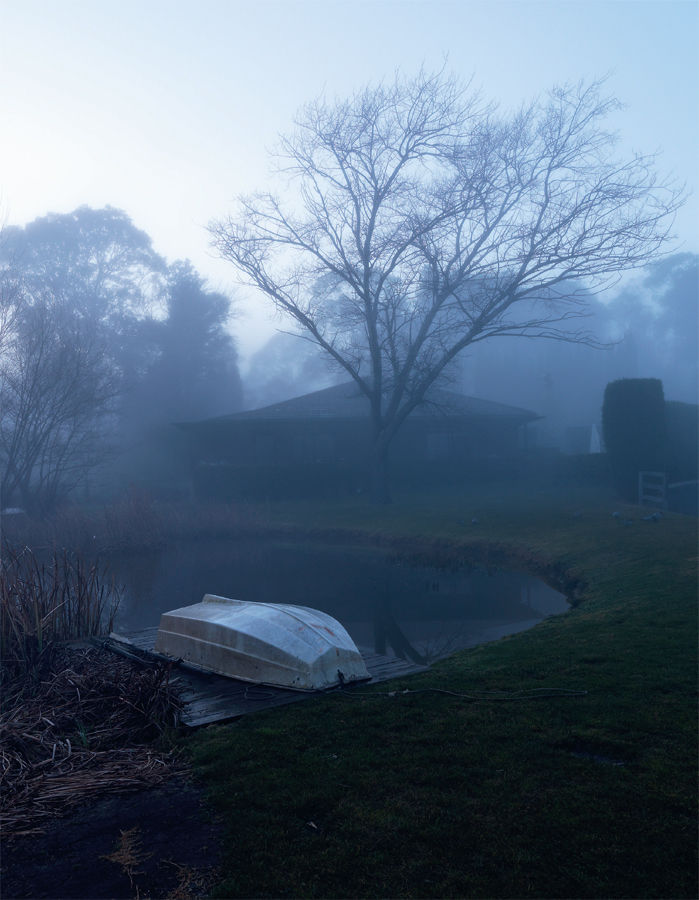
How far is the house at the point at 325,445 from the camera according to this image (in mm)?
30703

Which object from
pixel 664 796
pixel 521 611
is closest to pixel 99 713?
pixel 664 796

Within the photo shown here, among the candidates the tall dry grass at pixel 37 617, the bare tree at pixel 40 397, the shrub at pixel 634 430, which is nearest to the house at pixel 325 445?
the shrub at pixel 634 430

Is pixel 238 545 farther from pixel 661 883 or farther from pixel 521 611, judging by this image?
pixel 661 883

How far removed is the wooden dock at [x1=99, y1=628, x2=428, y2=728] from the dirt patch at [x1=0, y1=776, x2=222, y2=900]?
5.23 feet

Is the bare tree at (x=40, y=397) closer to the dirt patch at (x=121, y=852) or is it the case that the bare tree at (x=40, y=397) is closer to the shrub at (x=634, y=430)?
the shrub at (x=634, y=430)

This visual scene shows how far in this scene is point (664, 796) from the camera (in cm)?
422

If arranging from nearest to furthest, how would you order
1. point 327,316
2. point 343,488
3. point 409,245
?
1. point 409,245
2. point 327,316
3. point 343,488

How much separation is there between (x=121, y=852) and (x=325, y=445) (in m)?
28.1

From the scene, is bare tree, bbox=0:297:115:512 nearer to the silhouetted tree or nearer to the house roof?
the house roof

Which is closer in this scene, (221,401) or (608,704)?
(608,704)

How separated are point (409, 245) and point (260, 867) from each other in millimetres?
22395

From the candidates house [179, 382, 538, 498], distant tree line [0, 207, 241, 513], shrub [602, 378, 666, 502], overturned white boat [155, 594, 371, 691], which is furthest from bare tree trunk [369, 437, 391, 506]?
overturned white boat [155, 594, 371, 691]

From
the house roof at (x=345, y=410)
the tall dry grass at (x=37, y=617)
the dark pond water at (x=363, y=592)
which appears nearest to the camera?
the tall dry grass at (x=37, y=617)

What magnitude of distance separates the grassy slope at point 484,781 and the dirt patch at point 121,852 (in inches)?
6.7
